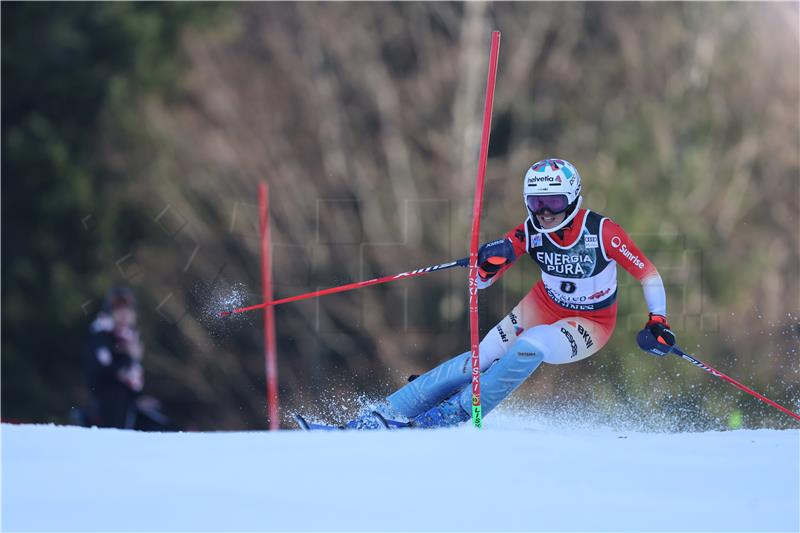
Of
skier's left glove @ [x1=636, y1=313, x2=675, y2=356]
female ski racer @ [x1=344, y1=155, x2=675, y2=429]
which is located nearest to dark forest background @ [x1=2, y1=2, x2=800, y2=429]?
female ski racer @ [x1=344, y1=155, x2=675, y2=429]

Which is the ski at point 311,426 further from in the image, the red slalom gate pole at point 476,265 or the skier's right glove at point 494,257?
the skier's right glove at point 494,257

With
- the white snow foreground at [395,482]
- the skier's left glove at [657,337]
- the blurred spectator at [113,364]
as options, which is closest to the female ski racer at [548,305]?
the skier's left glove at [657,337]

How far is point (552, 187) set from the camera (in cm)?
561

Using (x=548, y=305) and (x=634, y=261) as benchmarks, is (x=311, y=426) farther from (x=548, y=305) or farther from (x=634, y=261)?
(x=634, y=261)

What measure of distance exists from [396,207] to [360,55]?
289cm

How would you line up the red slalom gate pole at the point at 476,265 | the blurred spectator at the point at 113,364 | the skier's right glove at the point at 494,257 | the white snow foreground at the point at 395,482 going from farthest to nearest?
1. the blurred spectator at the point at 113,364
2. the skier's right glove at the point at 494,257
3. the red slalom gate pole at the point at 476,265
4. the white snow foreground at the point at 395,482

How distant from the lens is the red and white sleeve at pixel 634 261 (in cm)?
562

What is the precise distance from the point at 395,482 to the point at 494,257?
1.77 meters

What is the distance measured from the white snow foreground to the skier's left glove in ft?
1.50

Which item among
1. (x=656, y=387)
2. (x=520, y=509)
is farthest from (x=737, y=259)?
(x=520, y=509)

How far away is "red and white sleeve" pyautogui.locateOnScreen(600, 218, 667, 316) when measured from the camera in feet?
18.4

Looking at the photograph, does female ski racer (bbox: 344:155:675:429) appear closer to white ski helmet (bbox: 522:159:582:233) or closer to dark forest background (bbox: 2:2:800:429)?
white ski helmet (bbox: 522:159:582:233)

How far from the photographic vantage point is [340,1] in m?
20.2

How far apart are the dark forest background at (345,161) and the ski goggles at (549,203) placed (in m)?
7.89
